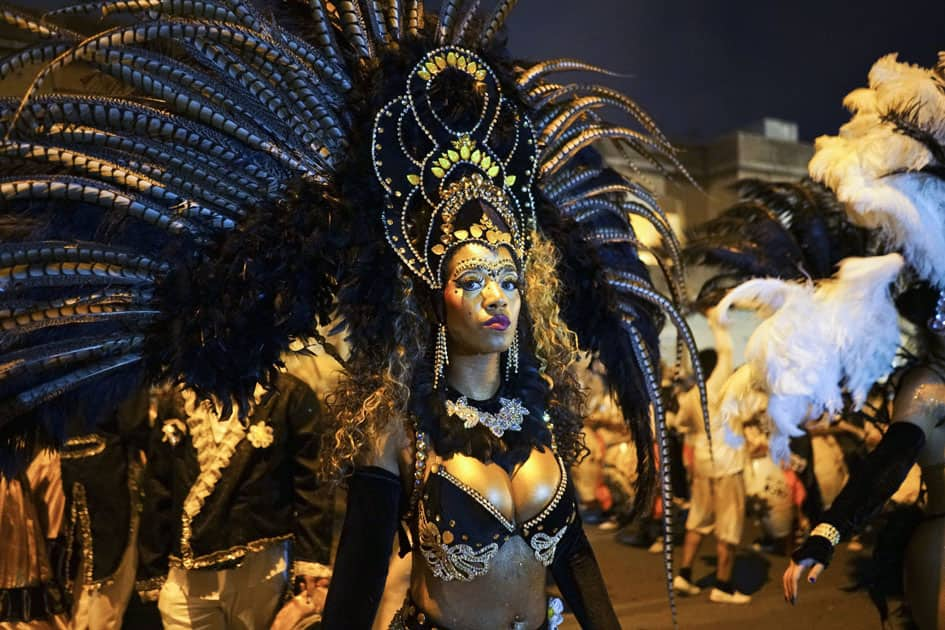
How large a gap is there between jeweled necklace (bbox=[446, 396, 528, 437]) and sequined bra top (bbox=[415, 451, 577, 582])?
5.9 inches

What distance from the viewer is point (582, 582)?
230 cm

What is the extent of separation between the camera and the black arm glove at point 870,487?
2943 millimetres

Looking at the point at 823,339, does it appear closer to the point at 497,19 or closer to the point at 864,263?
the point at 864,263

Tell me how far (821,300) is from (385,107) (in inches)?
91.5

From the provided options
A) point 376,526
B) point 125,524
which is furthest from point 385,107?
point 125,524

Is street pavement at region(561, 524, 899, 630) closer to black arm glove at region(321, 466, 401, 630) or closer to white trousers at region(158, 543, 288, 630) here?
white trousers at region(158, 543, 288, 630)

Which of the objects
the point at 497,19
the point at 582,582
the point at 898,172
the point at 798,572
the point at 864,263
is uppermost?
the point at 497,19

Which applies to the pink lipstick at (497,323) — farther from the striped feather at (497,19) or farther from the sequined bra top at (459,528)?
the striped feather at (497,19)

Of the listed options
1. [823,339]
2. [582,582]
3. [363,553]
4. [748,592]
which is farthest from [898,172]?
[748,592]

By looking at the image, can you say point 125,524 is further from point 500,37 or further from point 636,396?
point 500,37

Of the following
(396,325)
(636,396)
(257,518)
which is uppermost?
(396,325)

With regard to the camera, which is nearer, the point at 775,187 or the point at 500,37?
the point at 500,37

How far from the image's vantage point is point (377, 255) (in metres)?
2.17

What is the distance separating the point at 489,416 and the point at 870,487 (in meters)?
1.71
